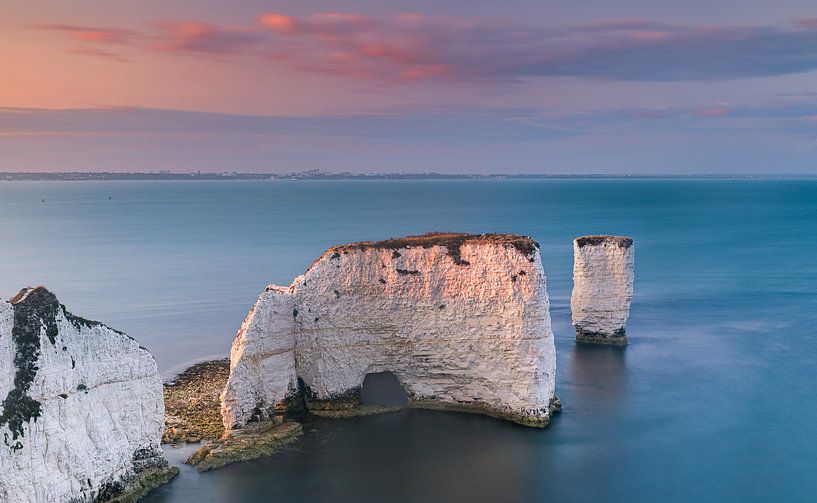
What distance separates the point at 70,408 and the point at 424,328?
17760 mm

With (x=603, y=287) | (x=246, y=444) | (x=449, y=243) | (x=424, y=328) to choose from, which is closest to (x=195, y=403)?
(x=246, y=444)

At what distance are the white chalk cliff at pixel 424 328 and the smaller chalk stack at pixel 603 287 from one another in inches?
543

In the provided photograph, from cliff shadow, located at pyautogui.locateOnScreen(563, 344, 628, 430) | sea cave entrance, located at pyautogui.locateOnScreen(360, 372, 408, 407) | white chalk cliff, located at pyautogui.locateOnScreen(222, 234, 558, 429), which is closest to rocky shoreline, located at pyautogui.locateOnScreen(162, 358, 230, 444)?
white chalk cliff, located at pyautogui.locateOnScreen(222, 234, 558, 429)

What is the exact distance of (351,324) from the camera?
3850 cm

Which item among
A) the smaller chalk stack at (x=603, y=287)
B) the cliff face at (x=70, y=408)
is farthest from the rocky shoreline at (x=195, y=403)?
the smaller chalk stack at (x=603, y=287)

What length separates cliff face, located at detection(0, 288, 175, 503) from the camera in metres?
23.7

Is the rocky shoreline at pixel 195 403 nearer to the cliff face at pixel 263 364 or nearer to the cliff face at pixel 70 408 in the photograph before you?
the cliff face at pixel 263 364

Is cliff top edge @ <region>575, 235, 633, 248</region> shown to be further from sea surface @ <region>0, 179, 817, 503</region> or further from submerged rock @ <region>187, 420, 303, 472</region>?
submerged rock @ <region>187, 420, 303, 472</region>

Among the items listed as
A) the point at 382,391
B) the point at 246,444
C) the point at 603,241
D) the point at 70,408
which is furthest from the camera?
the point at 603,241

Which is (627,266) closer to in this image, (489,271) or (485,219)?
(489,271)

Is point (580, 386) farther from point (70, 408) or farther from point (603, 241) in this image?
point (70, 408)

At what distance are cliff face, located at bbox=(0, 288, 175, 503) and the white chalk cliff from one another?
27.0ft

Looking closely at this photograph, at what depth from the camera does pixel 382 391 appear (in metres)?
41.0

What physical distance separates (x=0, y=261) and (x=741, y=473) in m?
90.2
